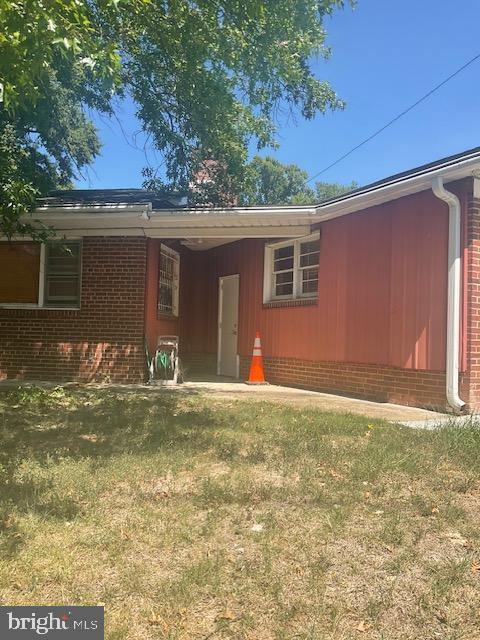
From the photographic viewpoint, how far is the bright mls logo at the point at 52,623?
2553 millimetres

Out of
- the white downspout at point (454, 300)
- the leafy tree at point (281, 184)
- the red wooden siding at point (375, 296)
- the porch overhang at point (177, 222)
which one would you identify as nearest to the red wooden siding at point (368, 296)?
the red wooden siding at point (375, 296)

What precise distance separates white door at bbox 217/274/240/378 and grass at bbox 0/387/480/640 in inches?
248

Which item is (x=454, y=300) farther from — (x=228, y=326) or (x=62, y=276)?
(x=62, y=276)

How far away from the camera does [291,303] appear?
10.4 m

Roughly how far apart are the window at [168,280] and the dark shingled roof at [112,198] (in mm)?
967

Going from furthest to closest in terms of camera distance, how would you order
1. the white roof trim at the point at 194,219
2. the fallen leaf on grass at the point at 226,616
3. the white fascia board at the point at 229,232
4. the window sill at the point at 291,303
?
the white fascia board at the point at 229,232
the window sill at the point at 291,303
the white roof trim at the point at 194,219
the fallen leaf on grass at the point at 226,616

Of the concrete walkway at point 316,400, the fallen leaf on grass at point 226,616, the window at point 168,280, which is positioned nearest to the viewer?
the fallen leaf on grass at point 226,616

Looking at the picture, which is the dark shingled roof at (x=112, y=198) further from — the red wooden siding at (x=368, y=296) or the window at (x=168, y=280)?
the window at (x=168, y=280)

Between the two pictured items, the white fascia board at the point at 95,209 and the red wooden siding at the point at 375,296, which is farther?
the white fascia board at the point at 95,209

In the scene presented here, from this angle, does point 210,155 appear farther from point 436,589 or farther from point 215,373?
point 436,589

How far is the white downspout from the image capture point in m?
7.14

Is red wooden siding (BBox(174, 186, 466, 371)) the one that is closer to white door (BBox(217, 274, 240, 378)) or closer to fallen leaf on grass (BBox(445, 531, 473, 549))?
white door (BBox(217, 274, 240, 378))

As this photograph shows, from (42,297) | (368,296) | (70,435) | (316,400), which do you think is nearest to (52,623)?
(70,435)

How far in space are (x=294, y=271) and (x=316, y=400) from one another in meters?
3.11
